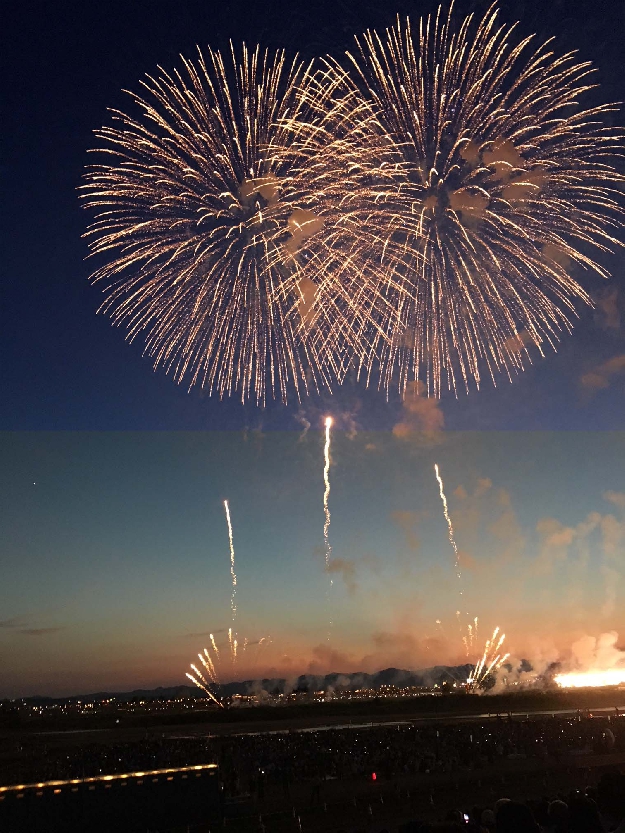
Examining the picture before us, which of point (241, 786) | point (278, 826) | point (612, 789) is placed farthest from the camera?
point (241, 786)

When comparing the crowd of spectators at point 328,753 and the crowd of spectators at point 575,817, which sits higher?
the crowd of spectators at point 575,817

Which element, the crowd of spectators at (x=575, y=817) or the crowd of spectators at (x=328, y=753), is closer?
the crowd of spectators at (x=575, y=817)

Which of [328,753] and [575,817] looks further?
[328,753]

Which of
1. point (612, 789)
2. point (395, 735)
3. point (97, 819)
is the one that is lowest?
point (395, 735)

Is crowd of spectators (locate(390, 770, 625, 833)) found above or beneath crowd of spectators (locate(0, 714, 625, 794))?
above

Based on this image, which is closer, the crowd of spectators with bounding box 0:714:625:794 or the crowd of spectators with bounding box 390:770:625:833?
the crowd of spectators with bounding box 390:770:625:833

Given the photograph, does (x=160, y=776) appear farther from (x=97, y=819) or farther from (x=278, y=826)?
(x=278, y=826)

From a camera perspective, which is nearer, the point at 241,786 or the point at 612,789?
the point at 612,789

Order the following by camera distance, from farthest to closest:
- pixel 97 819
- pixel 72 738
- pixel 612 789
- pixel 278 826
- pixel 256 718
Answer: pixel 256 718 → pixel 72 738 → pixel 278 826 → pixel 97 819 → pixel 612 789

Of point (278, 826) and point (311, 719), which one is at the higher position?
point (278, 826)

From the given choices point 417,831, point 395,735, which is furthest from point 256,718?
point 417,831

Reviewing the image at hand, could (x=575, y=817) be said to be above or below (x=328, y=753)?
above
